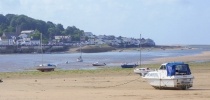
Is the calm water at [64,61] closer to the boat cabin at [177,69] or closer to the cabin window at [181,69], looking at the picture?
the boat cabin at [177,69]

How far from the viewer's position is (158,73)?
2680cm

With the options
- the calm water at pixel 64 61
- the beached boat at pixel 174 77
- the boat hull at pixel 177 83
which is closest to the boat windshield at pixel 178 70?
the beached boat at pixel 174 77

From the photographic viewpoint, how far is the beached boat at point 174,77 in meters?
25.5

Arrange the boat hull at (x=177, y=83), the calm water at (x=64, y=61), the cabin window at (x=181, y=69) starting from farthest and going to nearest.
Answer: the calm water at (x=64, y=61) → the cabin window at (x=181, y=69) → the boat hull at (x=177, y=83)

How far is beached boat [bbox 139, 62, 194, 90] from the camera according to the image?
25453mm

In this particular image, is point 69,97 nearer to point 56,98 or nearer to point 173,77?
point 56,98

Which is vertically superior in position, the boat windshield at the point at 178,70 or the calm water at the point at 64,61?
the boat windshield at the point at 178,70

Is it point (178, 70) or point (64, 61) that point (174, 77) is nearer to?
point (178, 70)

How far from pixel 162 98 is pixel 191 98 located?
1.27 m

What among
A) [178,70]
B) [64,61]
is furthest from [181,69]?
[64,61]

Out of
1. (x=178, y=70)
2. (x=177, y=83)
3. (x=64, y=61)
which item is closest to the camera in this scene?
(x=177, y=83)

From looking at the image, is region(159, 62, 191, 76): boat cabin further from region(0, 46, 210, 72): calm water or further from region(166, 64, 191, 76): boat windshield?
region(0, 46, 210, 72): calm water

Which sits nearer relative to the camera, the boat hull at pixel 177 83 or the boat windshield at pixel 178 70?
the boat hull at pixel 177 83

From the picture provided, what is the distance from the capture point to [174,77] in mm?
25484
